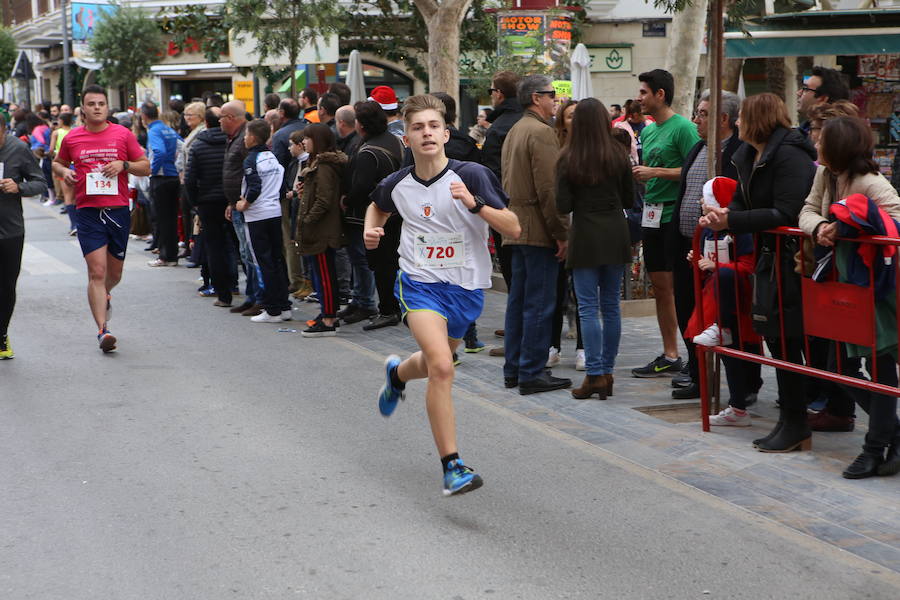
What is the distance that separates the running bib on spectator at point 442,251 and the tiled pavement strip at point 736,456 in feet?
4.80

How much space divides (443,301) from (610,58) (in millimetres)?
24890

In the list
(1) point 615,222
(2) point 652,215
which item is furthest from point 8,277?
(2) point 652,215

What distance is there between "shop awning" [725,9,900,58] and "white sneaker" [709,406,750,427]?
32.5 ft

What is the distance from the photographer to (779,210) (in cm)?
609

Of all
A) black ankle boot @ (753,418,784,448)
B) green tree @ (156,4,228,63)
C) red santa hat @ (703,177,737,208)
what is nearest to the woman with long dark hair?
red santa hat @ (703,177,737,208)

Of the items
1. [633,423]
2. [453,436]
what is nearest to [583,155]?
[633,423]

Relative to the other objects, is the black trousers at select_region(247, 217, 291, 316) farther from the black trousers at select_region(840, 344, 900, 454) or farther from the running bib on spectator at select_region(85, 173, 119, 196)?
the black trousers at select_region(840, 344, 900, 454)

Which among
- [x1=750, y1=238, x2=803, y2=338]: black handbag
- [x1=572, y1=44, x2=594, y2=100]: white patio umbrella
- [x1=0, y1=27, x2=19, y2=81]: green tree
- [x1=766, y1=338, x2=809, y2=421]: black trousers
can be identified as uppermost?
[x1=0, y1=27, x2=19, y2=81]: green tree

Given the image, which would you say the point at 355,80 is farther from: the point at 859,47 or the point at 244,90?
the point at 244,90

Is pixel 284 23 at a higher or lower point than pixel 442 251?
higher

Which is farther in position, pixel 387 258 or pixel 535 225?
pixel 387 258

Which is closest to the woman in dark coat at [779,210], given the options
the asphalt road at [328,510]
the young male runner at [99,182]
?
the asphalt road at [328,510]

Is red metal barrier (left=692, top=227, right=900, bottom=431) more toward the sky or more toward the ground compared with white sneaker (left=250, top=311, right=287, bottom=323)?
more toward the sky

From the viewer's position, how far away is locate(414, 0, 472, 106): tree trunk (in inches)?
626
